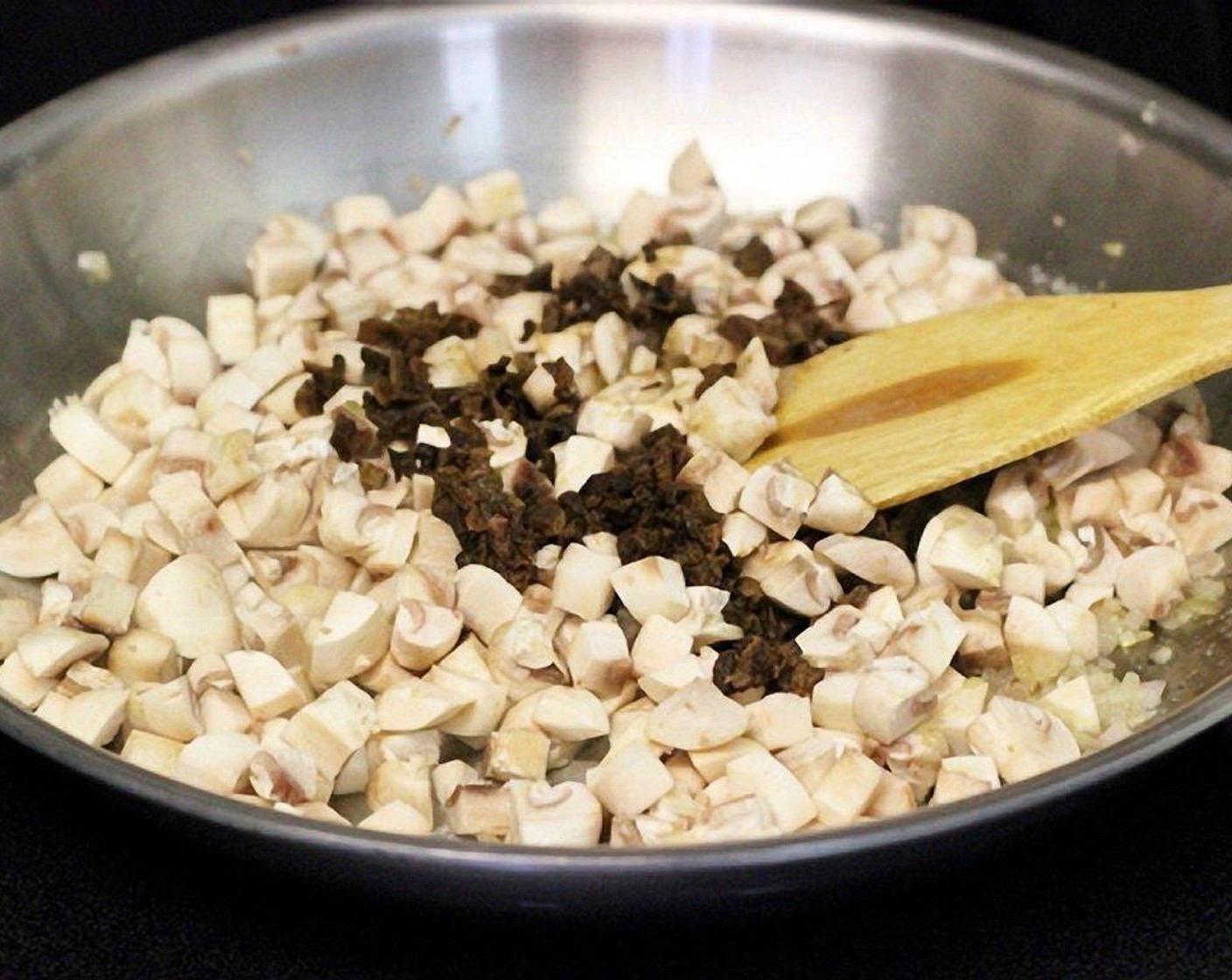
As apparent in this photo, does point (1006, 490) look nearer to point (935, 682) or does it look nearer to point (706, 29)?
point (935, 682)

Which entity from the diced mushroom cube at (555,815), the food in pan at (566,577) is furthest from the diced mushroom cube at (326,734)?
the diced mushroom cube at (555,815)

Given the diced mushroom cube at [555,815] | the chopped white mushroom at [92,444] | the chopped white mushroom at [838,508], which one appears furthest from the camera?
the chopped white mushroom at [92,444]

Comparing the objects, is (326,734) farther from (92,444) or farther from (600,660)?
A: (92,444)

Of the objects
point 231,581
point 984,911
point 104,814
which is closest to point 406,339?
point 231,581

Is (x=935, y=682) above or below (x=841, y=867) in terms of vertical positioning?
below

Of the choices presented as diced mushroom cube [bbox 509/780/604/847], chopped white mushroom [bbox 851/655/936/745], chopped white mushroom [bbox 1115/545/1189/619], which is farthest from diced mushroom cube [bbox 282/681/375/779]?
chopped white mushroom [bbox 1115/545/1189/619]

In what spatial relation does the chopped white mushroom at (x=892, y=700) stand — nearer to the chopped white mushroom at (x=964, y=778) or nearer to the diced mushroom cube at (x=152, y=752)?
the chopped white mushroom at (x=964, y=778)

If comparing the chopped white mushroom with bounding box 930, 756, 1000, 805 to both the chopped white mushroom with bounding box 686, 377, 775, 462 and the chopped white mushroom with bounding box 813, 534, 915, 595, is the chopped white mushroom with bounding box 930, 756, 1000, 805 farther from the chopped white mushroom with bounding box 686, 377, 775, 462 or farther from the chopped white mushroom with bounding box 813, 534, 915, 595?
the chopped white mushroom with bounding box 686, 377, 775, 462
